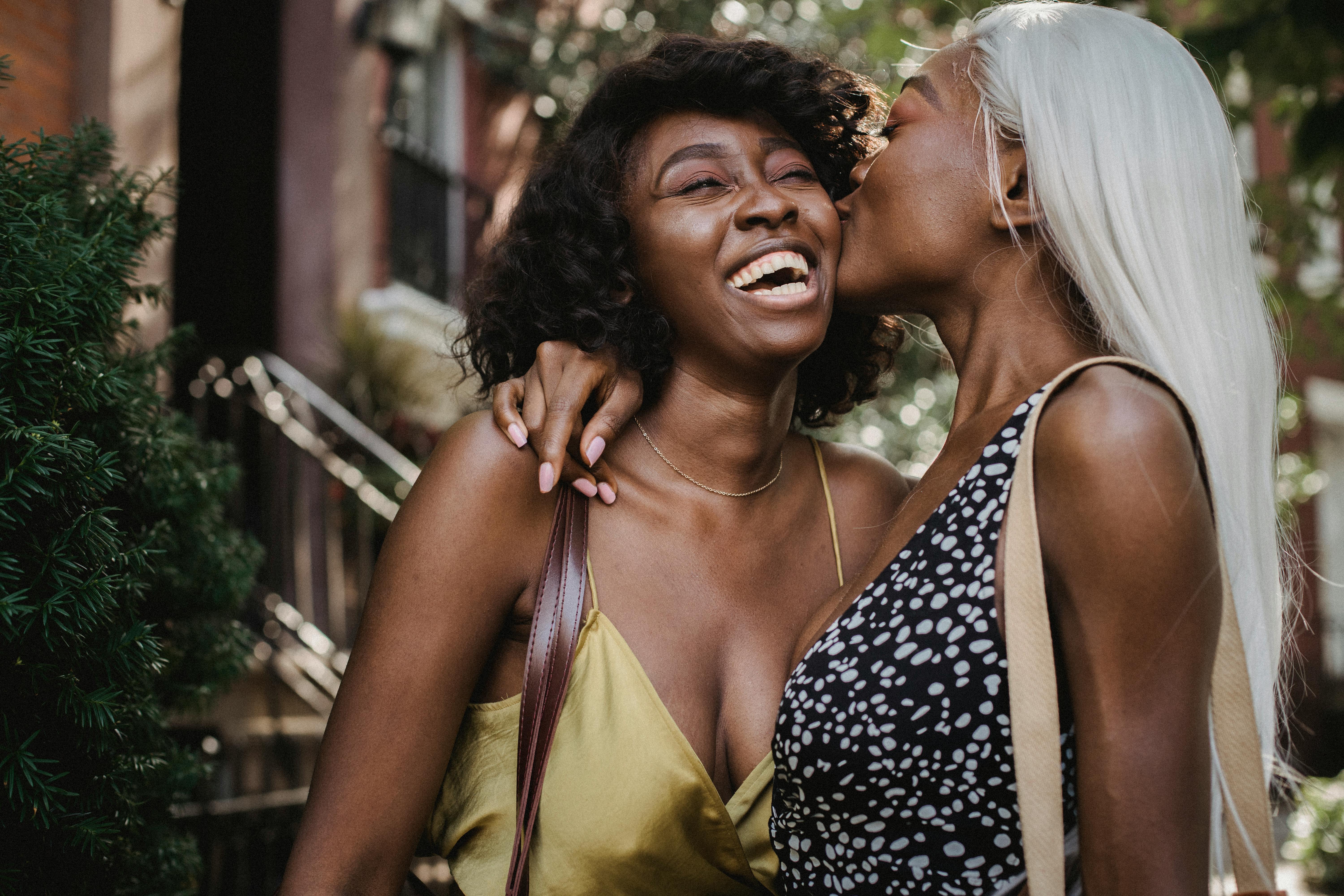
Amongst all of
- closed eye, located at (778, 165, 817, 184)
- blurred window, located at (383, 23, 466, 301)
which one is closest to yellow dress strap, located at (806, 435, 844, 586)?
closed eye, located at (778, 165, 817, 184)

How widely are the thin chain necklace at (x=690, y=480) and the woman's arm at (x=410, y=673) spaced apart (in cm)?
51

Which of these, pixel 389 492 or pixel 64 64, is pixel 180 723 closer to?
pixel 389 492

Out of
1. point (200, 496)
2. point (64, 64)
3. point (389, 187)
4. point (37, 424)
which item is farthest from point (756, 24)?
point (37, 424)

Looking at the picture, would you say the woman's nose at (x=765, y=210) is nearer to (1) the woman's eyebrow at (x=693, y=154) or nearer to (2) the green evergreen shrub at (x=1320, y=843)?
(1) the woman's eyebrow at (x=693, y=154)

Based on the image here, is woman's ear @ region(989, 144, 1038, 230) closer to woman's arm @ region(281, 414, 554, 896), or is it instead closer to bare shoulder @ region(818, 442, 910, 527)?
bare shoulder @ region(818, 442, 910, 527)

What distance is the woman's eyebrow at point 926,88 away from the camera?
232cm

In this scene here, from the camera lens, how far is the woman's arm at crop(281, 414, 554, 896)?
6.93 feet

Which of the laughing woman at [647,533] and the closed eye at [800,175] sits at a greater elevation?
the closed eye at [800,175]

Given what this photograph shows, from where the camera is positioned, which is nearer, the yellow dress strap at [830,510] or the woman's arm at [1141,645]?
the woman's arm at [1141,645]

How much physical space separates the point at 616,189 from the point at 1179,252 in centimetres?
141

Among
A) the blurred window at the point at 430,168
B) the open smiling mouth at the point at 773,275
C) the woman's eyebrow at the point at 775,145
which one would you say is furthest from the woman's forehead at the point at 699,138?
the blurred window at the point at 430,168

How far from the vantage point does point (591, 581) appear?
2.36m

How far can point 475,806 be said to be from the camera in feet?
7.52

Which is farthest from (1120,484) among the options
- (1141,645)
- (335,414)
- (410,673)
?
(335,414)
